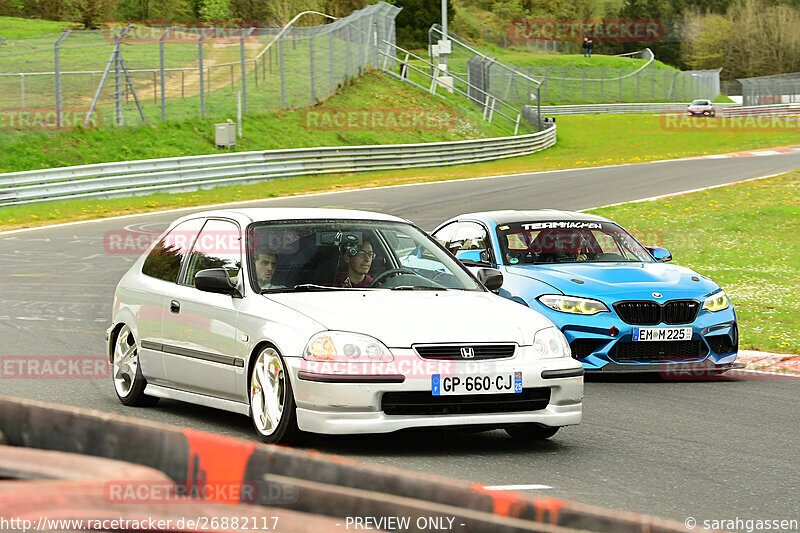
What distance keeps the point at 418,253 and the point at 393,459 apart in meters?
2.11

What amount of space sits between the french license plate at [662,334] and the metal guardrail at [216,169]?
63.7 feet

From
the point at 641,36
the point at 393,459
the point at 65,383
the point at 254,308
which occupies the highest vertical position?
the point at 254,308

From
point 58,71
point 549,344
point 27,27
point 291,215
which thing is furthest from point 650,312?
point 27,27

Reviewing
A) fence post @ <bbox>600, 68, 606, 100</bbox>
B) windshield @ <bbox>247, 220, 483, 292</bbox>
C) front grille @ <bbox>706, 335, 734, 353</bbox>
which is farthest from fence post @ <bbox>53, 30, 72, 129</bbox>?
Result: fence post @ <bbox>600, 68, 606, 100</bbox>

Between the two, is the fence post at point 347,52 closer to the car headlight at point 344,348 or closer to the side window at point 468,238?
the side window at point 468,238

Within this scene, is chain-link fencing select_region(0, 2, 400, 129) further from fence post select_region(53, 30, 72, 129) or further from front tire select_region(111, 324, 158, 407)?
front tire select_region(111, 324, 158, 407)

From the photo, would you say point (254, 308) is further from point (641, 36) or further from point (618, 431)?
point (641, 36)

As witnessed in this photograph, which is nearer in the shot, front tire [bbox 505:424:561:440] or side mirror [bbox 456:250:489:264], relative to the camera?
front tire [bbox 505:424:561:440]

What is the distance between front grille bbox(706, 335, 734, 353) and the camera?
1025cm

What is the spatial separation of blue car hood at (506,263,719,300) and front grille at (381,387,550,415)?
3.32 metres

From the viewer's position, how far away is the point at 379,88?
158 feet

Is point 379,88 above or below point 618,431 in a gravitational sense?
below

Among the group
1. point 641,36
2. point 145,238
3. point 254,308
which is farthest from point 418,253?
point 641,36

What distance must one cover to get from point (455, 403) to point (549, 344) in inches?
29.7
